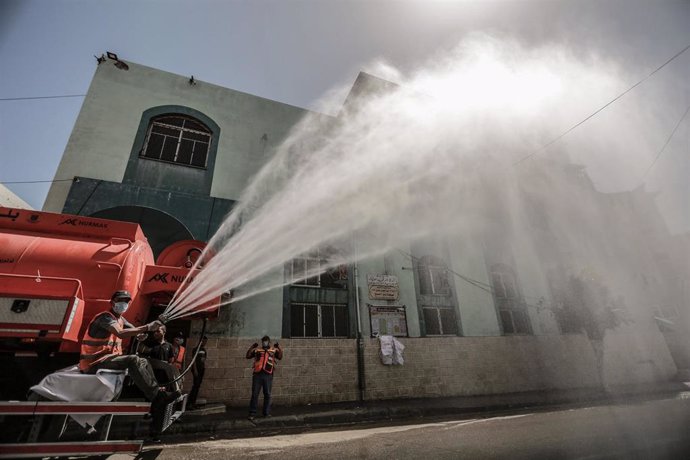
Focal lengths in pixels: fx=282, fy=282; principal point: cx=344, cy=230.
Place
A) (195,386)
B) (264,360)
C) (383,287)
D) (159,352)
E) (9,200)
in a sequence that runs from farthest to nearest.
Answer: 1. (383,287)
2. (9,200)
3. (195,386)
4. (264,360)
5. (159,352)

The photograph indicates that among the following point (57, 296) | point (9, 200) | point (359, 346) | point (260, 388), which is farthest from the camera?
point (359, 346)

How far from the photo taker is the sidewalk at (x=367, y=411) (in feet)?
21.6

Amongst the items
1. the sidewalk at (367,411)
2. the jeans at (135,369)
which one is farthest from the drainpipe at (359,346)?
the jeans at (135,369)

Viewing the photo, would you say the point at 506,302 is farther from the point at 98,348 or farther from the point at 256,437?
the point at 98,348

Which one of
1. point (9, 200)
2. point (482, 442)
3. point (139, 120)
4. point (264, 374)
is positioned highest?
point (139, 120)

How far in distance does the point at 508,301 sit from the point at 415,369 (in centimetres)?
667

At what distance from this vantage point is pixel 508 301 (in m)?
14.4

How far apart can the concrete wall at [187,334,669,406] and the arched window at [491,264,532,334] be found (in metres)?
0.58

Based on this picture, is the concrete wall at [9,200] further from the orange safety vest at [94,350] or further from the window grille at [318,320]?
the window grille at [318,320]

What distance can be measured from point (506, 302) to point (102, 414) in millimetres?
15737

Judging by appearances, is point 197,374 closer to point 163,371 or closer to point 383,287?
point 163,371

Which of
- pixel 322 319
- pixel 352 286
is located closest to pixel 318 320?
pixel 322 319

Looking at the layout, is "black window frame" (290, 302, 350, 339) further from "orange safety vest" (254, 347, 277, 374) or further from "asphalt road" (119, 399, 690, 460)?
"asphalt road" (119, 399, 690, 460)

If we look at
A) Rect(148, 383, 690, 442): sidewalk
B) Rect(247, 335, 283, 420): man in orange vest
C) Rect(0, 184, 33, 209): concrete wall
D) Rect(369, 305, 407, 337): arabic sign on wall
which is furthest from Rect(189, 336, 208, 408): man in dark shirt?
Rect(0, 184, 33, 209): concrete wall
